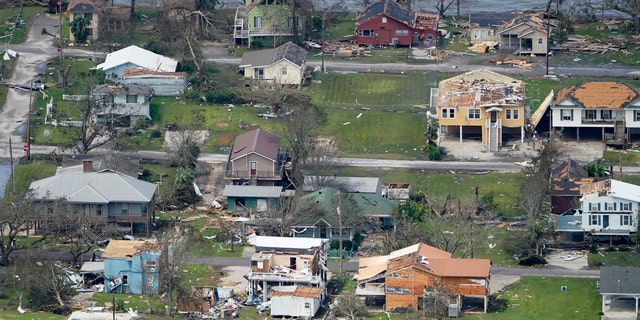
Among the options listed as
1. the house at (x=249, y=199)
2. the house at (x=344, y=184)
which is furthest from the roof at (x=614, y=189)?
the house at (x=249, y=199)

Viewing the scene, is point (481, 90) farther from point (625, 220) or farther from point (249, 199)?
point (625, 220)

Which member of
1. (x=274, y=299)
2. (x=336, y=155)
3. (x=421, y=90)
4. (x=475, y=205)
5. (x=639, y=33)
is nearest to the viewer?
(x=274, y=299)

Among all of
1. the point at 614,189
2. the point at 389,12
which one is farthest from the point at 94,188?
the point at 389,12

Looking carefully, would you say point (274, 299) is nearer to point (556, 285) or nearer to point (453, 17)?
point (556, 285)

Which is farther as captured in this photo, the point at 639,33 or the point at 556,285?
the point at 639,33

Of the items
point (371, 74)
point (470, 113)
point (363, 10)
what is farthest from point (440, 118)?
point (363, 10)

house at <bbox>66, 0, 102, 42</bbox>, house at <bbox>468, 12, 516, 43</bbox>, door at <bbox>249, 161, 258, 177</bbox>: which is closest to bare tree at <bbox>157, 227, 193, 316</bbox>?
door at <bbox>249, 161, 258, 177</bbox>
